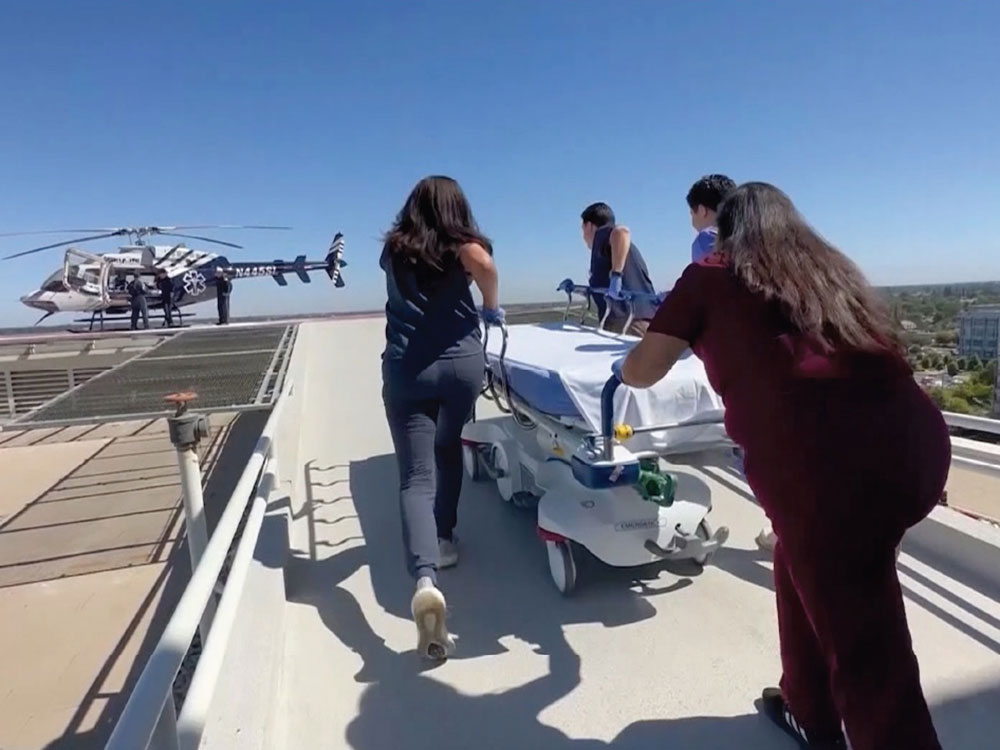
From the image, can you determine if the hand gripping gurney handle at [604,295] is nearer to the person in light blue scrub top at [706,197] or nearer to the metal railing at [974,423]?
the person in light blue scrub top at [706,197]

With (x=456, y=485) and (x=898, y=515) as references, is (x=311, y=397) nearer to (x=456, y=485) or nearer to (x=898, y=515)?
(x=456, y=485)

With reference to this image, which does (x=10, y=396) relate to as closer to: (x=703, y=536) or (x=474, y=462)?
(x=474, y=462)

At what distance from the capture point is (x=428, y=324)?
8.05ft

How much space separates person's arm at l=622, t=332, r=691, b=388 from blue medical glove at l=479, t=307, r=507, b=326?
38.8 inches

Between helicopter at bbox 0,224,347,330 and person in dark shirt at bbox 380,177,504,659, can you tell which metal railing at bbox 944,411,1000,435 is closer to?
person in dark shirt at bbox 380,177,504,659

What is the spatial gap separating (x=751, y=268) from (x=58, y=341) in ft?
49.3

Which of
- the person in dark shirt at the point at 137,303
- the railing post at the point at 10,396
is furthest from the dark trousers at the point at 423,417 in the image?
the person in dark shirt at the point at 137,303

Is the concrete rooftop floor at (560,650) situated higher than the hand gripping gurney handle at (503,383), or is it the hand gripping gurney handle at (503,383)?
the hand gripping gurney handle at (503,383)

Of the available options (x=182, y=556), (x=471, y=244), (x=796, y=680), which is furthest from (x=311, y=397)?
(x=796, y=680)

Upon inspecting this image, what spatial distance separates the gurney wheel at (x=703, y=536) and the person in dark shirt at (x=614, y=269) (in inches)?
47.7

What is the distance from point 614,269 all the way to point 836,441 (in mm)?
2573

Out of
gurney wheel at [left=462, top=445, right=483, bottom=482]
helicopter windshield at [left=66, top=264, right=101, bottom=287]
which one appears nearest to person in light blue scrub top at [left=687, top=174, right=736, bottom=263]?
gurney wheel at [left=462, top=445, right=483, bottom=482]

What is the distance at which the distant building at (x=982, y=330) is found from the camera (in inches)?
148

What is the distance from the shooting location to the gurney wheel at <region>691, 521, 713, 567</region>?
8.89 feet
